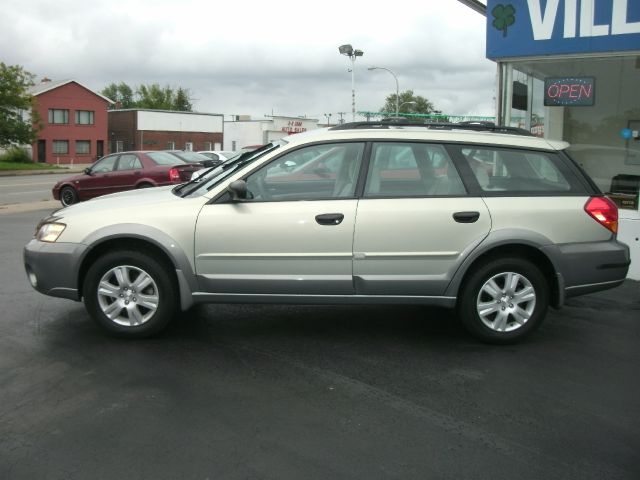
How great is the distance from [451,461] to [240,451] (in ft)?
3.54

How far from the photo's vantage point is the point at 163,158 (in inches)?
626

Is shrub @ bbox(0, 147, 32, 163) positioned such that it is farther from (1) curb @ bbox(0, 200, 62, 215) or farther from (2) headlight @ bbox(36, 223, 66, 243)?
(2) headlight @ bbox(36, 223, 66, 243)

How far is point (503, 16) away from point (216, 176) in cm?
579

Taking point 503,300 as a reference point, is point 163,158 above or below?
above

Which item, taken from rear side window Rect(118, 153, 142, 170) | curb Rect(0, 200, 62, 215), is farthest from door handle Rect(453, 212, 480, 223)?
curb Rect(0, 200, 62, 215)

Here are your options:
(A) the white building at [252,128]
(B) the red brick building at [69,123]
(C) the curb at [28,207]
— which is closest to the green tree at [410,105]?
(A) the white building at [252,128]

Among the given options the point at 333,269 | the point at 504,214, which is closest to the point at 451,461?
the point at 333,269

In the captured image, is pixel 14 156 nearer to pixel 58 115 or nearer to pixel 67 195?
pixel 58 115

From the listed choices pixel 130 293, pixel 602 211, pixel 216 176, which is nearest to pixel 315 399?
pixel 130 293

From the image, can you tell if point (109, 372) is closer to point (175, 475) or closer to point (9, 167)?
point (175, 475)

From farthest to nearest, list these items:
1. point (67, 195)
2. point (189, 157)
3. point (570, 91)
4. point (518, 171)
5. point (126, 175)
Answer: point (67, 195) → point (189, 157) → point (126, 175) → point (570, 91) → point (518, 171)

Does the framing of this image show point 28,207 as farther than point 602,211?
Yes

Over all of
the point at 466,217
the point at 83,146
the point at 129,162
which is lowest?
the point at 466,217

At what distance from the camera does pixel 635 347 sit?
5242 mm
